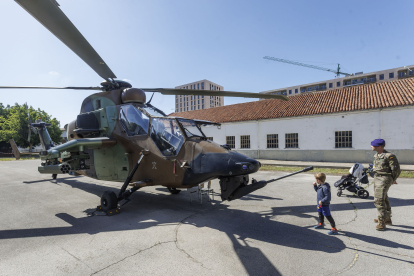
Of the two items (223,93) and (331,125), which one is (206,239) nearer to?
(223,93)

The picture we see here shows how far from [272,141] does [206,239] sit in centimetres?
1834

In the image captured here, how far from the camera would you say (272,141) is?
842 inches

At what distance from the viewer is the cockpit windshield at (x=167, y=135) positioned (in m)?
5.61

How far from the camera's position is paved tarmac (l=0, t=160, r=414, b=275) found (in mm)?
3340

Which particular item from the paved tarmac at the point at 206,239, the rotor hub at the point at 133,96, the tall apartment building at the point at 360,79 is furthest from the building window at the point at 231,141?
the tall apartment building at the point at 360,79

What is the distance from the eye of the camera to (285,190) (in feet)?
28.0

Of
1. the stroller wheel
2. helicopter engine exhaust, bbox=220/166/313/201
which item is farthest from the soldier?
the stroller wheel

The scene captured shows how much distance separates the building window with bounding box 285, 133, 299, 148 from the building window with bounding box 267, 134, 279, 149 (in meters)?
0.94

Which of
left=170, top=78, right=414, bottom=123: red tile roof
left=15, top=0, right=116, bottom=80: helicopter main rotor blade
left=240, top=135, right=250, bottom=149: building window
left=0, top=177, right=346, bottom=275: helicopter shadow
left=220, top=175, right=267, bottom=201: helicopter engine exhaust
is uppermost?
left=170, top=78, right=414, bottom=123: red tile roof

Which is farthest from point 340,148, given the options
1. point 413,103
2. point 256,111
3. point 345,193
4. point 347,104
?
point 345,193

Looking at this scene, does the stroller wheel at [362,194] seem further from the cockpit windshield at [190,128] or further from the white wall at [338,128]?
the white wall at [338,128]

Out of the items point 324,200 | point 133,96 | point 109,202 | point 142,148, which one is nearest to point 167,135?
point 142,148

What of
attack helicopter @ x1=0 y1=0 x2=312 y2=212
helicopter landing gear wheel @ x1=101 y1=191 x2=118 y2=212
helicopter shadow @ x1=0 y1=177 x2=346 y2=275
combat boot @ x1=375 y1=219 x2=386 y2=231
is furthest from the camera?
helicopter landing gear wheel @ x1=101 y1=191 x2=118 y2=212

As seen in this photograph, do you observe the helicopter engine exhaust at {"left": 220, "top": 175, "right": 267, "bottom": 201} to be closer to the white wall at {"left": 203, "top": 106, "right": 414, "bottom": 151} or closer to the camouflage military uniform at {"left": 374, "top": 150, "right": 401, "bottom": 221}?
the camouflage military uniform at {"left": 374, "top": 150, "right": 401, "bottom": 221}
